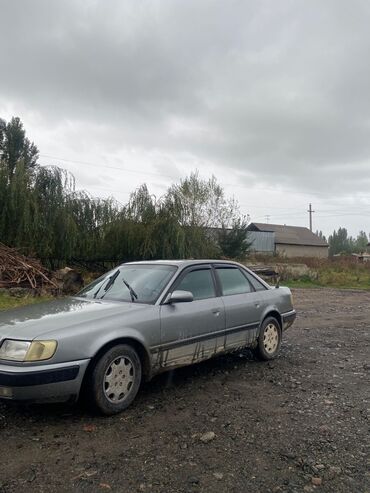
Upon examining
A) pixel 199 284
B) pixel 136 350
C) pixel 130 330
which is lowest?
pixel 136 350

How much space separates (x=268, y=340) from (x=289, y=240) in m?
62.9

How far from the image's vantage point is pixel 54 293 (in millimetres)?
11578

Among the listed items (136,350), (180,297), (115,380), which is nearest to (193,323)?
(180,297)

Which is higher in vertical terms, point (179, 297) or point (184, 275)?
point (184, 275)

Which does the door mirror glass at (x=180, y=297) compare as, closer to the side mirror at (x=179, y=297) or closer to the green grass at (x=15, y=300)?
the side mirror at (x=179, y=297)

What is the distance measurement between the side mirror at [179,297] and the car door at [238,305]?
2.95ft

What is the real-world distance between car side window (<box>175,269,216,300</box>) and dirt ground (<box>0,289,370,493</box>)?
1.06m

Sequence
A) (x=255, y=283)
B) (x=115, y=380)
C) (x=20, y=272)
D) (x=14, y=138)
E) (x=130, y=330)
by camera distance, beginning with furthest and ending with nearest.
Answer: (x=14, y=138)
(x=20, y=272)
(x=255, y=283)
(x=130, y=330)
(x=115, y=380)

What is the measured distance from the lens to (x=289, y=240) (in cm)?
6688

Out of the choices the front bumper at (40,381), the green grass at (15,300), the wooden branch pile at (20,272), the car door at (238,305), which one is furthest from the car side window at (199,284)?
the wooden branch pile at (20,272)

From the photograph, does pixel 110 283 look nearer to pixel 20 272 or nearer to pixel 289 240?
pixel 20 272

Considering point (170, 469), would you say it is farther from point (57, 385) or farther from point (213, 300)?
point (213, 300)

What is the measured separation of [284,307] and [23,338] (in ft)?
13.7

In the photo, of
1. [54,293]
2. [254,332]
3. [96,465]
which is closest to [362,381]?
[254,332]
